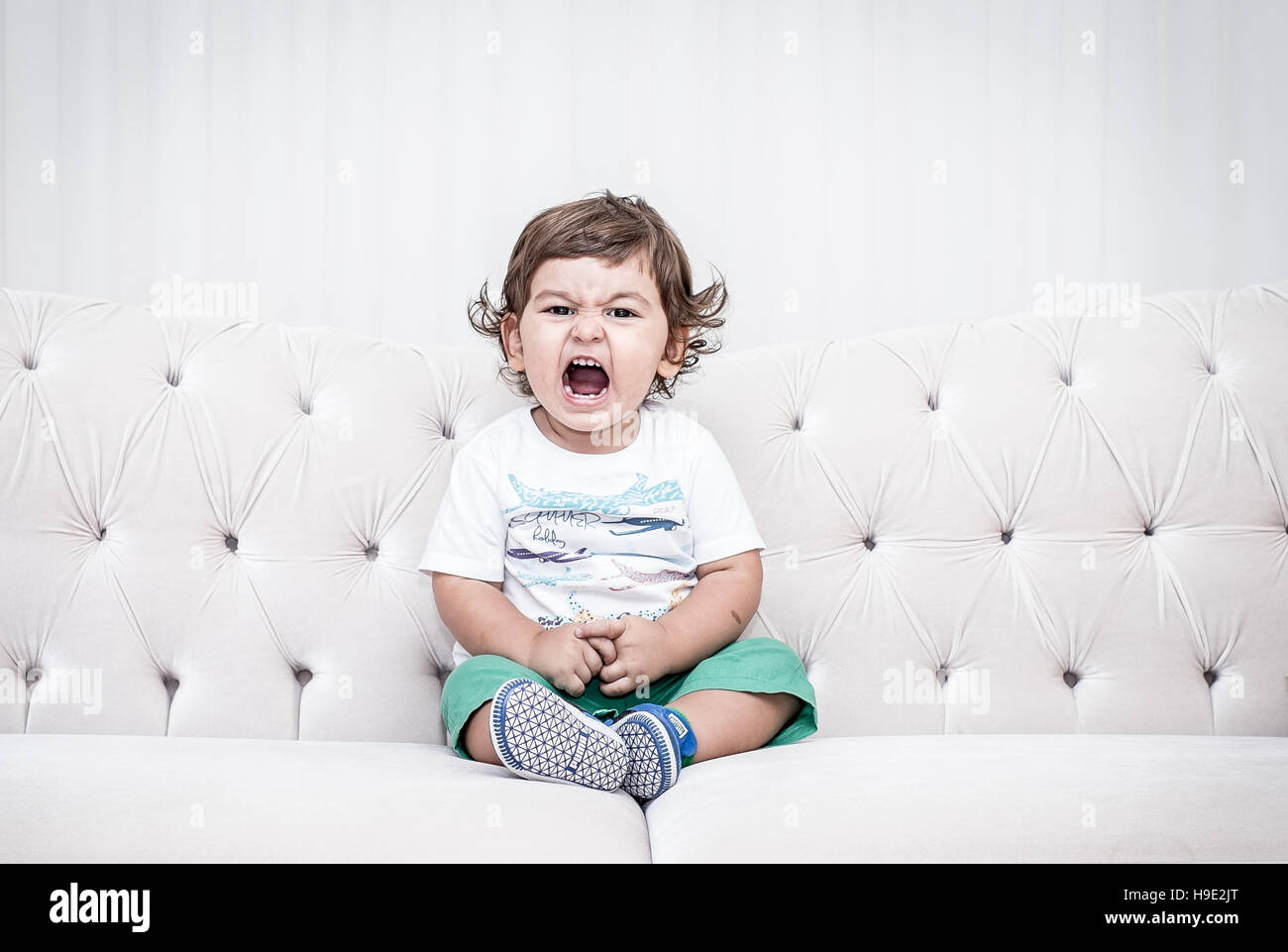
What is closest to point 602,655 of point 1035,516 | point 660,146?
point 1035,516

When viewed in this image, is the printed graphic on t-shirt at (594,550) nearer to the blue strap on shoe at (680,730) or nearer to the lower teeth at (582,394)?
the lower teeth at (582,394)

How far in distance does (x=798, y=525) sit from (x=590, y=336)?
0.37m

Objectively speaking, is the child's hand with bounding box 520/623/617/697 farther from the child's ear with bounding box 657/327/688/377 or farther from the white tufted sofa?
the child's ear with bounding box 657/327/688/377

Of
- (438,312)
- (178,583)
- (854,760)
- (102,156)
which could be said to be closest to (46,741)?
(178,583)

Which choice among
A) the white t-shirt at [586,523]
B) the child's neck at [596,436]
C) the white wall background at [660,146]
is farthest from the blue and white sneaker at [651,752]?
the white wall background at [660,146]

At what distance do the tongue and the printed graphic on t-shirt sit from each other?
0.44ft

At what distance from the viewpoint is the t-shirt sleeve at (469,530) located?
118cm

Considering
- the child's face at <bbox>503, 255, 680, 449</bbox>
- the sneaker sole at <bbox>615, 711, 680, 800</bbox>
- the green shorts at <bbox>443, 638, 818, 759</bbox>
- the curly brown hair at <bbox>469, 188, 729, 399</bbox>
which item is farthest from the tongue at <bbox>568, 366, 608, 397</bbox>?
the sneaker sole at <bbox>615, 711, 680, 800</bbox>

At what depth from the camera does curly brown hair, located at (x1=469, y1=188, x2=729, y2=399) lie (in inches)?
49.4

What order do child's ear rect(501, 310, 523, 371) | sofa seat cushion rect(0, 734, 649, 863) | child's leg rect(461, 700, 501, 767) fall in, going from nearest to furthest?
sofa seat cushion rect(0, 734, 649, 863) → child's leg rect(461, 700, 501, 767) → child's ear rect(501, 310, 523, 371)

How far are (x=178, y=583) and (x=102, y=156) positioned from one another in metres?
1.05

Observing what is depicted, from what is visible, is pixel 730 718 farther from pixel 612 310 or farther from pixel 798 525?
pixel 612 310

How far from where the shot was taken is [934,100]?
6.01 ft
